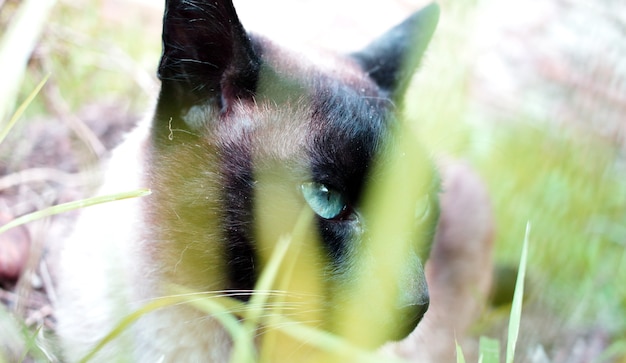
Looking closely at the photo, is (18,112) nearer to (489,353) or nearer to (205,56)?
(205,56)

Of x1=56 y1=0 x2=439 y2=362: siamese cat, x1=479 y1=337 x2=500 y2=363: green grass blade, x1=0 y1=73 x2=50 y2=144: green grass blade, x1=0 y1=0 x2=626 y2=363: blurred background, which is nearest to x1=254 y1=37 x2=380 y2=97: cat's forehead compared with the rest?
x1=56 y1=0 x2=439 y2=362: siamese cat

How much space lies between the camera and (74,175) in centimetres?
264

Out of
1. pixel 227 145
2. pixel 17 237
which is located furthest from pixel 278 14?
pixel 227 145

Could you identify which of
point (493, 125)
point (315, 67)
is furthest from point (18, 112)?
point (493, 125)

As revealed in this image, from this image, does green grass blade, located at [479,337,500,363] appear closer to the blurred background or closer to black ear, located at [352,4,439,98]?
the blurred background

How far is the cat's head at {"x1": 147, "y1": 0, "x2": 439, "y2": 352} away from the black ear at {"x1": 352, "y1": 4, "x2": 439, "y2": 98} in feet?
1.22

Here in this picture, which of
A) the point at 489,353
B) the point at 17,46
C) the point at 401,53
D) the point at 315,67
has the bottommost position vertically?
the point at 489,353

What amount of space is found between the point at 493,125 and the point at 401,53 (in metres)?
2.39

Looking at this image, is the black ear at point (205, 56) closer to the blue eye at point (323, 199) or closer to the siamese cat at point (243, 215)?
the siamese cat at point (243, 215)

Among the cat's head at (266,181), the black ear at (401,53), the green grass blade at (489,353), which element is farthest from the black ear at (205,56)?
the green grass blade at (489,353)

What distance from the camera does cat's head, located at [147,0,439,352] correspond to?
57.4 inches

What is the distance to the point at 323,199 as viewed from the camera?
4.85 ft

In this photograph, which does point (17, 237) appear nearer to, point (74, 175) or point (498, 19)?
point (74, 175)

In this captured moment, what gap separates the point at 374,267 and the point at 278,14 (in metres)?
3.43
